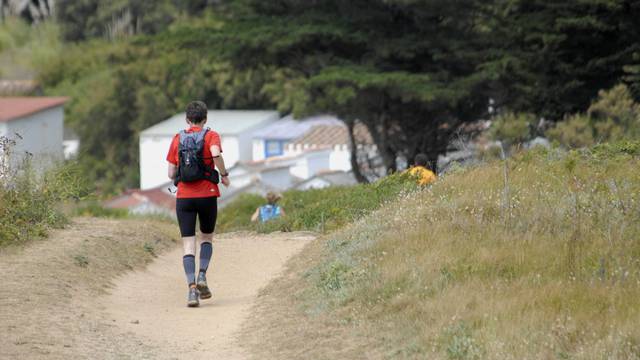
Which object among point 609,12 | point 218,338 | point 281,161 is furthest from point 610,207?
point 281,161

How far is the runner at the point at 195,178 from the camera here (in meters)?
10.6

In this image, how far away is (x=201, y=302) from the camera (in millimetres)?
11094

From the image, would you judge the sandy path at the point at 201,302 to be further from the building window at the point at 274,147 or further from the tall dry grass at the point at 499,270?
the building window at the point at 274,147

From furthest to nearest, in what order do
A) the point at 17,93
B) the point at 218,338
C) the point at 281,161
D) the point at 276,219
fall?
the point at 17,93 < the point at 281,161 < the point at 276,219 < the point at 218,338

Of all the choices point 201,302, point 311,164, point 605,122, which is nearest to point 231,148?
point 311,164

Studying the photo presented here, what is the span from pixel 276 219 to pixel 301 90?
16.8 metres

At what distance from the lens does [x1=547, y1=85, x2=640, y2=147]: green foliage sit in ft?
80.4

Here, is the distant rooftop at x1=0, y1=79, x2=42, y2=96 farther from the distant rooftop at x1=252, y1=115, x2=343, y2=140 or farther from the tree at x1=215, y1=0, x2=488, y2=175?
the tree at x1=215, y1=0, x2=488, y2=175

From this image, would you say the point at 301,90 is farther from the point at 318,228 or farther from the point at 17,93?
the point at 17,93

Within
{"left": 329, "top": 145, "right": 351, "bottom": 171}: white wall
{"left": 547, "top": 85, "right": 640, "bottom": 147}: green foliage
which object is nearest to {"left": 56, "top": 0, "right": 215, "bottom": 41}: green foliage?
{"left": 329, "top": 145, "right": 351, "bottom": 171}: white wall

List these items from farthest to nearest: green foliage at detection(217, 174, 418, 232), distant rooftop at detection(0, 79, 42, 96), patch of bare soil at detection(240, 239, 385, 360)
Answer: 1. distant rooftop at detection(0, 79, 42, 96)
2. green foliage at detection(217, 174, 418, 232)
3. patch of bare soil at detection(240, 239, 385, 360)

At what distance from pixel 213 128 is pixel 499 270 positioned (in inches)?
2226

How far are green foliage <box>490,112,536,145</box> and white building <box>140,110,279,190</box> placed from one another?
120 feet

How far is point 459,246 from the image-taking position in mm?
9656
